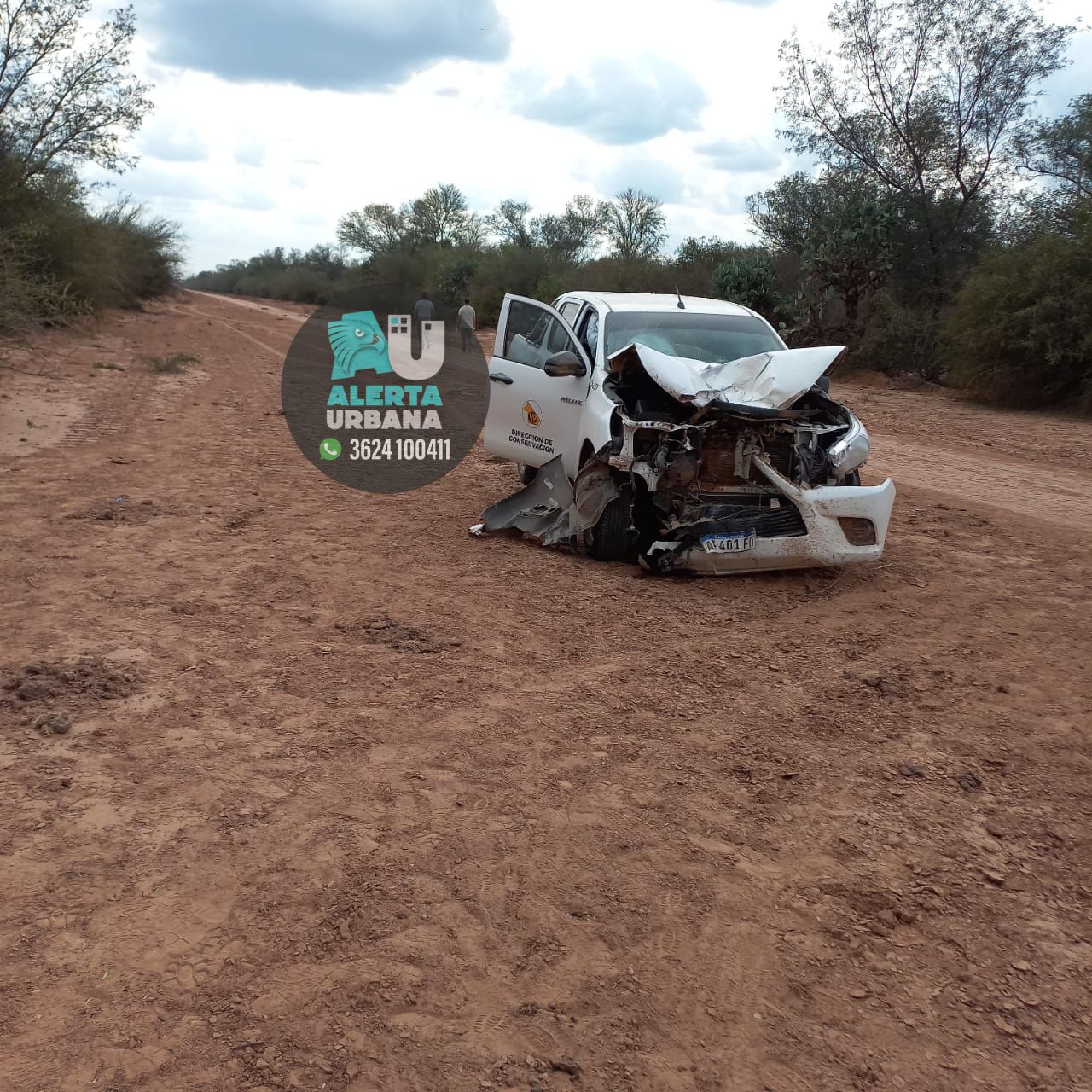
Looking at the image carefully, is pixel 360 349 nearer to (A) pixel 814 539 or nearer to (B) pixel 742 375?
(B) pixel 742 375

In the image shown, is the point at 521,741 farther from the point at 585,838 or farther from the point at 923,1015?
the point at 923,1015

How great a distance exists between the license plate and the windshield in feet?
5.42

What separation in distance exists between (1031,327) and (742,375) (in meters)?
11.0

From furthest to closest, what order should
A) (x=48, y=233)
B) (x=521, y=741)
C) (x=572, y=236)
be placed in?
(x=572, y=236), (x=48, y=233), (x=521, y=741)

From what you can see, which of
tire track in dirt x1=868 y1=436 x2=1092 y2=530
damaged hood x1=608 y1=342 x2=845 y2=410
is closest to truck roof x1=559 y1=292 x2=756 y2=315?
damaged hood x1=608 y1=342 x2=845 y2=410

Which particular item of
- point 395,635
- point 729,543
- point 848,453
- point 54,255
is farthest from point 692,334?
point 54,255

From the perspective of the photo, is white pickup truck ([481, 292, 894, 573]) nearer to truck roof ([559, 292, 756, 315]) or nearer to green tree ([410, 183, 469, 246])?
truck roof ([559, 292, 756, 315])

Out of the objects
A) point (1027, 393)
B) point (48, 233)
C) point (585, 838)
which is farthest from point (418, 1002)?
point (48, 233)

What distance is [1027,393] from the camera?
16141 mm

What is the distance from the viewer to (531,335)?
8.38m

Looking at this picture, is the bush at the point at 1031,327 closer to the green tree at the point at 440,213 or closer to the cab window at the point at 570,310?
the cab window at the point at 570,310

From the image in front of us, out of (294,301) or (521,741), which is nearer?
(521,741)

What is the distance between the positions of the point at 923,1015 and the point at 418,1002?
4.54ft

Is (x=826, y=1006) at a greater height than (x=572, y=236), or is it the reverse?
(x=572, y=236)
